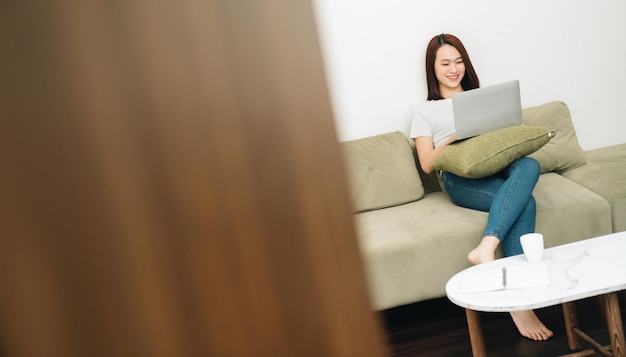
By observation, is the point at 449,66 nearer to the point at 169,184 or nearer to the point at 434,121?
the point at 434,121

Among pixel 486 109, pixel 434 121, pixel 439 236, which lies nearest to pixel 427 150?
pixel 434 121

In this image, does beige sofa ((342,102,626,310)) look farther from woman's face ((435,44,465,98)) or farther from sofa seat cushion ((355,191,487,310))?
woman's face ((435,44,465,98))

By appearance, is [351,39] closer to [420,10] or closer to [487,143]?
[420,10]

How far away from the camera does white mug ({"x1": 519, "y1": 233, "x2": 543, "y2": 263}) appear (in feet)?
5.41

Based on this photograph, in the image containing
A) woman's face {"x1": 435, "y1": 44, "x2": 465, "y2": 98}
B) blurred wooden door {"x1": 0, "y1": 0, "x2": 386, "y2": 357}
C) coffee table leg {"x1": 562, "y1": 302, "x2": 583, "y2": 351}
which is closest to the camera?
blurred wooden door {"x1": 0, "y1": 0, "x2": 386, "y2": 357}

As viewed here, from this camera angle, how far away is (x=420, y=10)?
2998 mm

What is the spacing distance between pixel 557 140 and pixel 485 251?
1.15m

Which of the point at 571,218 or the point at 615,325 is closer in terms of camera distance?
the point at 615,325

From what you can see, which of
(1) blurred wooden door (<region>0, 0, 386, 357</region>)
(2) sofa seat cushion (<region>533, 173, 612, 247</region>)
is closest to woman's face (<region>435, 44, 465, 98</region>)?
(2) sofa seat cushion (<region>533, 173, 612, 247</region>)

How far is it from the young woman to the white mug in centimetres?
32

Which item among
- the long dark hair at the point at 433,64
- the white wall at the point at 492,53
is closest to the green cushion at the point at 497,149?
the long dark hair at the point at 433,64

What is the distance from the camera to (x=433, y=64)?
291 centimetres

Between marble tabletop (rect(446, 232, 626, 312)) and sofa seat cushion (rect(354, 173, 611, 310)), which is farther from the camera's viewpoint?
sofa seat cushion (rect(354, 173, 611, 310))

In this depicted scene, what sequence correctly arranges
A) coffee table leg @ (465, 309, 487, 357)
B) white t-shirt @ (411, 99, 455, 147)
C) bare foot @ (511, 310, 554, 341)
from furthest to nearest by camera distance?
white t-shirt @ (411, 99, 455, 147) < bare foot @ (511, 310, 554, 341) < coffee table leg @ (465, 309, 487, 357)
